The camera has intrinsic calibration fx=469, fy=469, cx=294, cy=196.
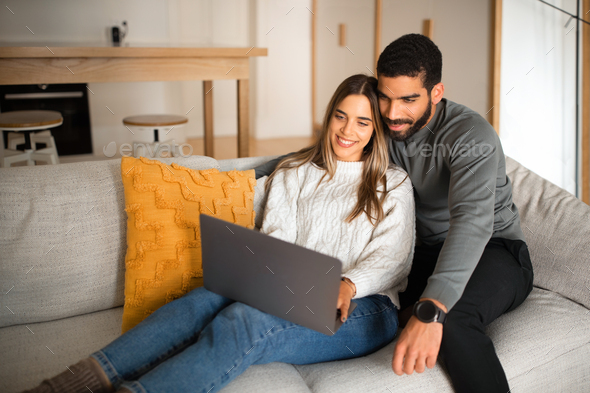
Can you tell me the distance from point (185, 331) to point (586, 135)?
7.62ft

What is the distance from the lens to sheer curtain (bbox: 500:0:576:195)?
2461mm

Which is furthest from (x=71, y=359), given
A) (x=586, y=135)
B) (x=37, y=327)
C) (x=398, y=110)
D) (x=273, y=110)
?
(x=273, y=110)

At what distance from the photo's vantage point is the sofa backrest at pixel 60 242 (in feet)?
4.19

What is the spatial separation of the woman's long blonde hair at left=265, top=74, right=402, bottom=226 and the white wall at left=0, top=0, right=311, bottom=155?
2.63 metres

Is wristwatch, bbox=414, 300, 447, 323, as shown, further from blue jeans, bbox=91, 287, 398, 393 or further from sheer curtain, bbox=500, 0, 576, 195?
sheer curtain, bbox=500, 0, 576, 195

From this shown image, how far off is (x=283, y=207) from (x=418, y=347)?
0.59 meters

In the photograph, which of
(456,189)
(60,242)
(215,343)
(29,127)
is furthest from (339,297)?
(29,127)

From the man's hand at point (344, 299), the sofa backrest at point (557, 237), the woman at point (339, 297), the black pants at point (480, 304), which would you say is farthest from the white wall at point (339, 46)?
the man's hand at point (344, 299)

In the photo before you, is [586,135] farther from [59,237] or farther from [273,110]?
[273,110]

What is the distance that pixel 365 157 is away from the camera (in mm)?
1461

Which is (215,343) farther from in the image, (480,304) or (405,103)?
(405,103)

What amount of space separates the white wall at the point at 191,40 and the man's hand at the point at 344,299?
306 centimetres

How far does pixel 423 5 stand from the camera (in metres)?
3.14

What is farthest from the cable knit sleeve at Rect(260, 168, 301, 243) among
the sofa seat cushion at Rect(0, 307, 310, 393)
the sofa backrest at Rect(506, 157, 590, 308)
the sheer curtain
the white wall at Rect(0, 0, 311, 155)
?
the white wall at Rect(0, 0, 311, 155)
